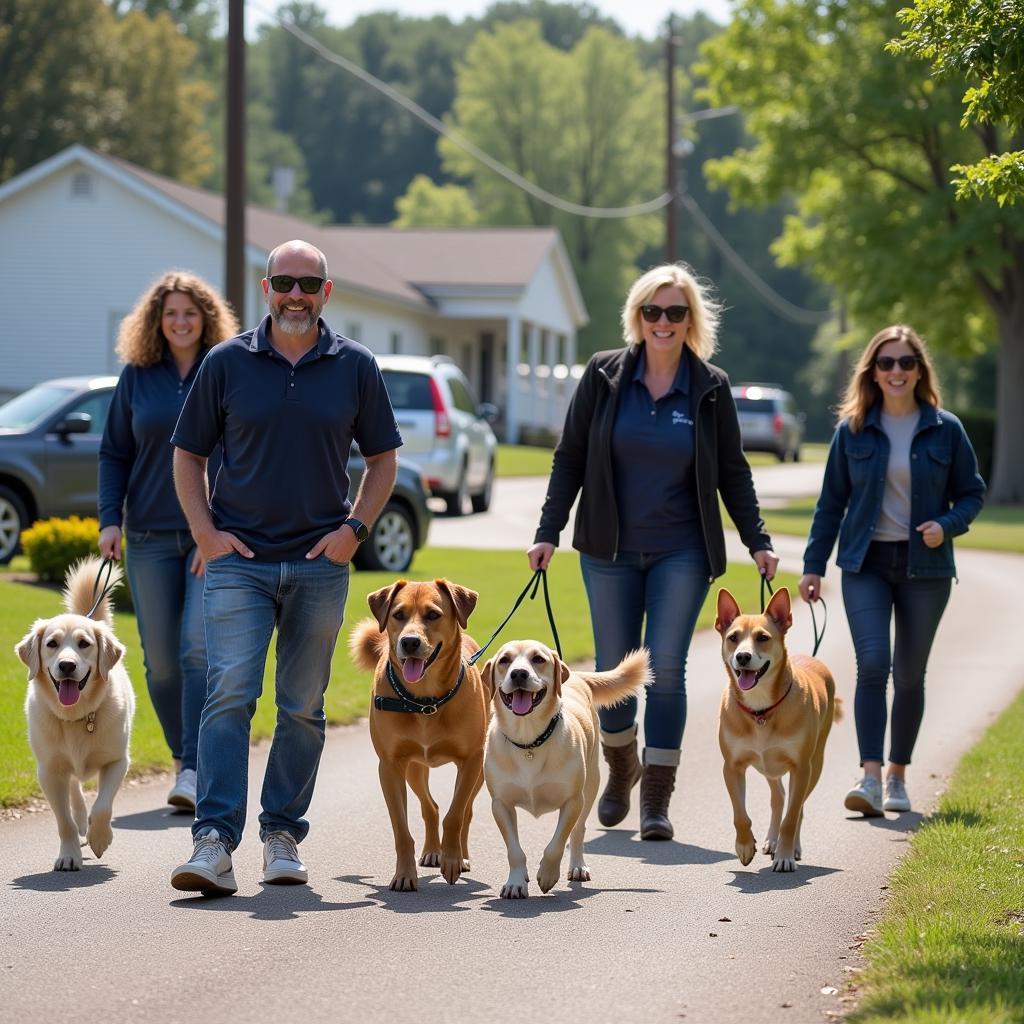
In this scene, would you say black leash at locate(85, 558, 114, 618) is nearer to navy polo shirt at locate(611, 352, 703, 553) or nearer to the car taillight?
Result: navy polo shirt at locate(611, 352, 703, 553)

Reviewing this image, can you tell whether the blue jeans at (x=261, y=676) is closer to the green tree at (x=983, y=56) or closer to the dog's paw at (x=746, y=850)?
the dog's paw at (x=746, y=850)

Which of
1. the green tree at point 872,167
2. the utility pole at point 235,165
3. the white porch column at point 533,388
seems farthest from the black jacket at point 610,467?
the white porch column at point 533,388

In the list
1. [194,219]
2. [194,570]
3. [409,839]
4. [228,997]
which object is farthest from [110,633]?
[194,219]

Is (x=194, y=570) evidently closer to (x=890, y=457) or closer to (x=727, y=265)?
(x=890, y=457)

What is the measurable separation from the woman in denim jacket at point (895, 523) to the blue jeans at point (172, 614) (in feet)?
9.38

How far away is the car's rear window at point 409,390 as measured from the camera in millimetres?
25562

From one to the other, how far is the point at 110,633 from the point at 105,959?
210 cm

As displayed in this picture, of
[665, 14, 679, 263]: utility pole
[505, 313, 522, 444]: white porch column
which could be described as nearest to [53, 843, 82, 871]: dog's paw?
[665, 14, 679, 263]: utility pole

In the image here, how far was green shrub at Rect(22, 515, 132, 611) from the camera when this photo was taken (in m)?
15.7

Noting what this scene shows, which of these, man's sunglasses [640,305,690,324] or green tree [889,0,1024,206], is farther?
man's sunglasses [640,305,690,324]

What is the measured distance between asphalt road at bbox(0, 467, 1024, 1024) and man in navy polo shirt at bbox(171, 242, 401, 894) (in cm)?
52

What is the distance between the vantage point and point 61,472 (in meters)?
18.2

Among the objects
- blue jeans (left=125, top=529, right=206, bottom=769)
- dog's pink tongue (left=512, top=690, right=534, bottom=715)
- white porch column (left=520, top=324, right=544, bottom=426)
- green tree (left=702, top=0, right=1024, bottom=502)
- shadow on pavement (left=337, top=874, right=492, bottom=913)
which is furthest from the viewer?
white porch column (left=520, top=324, right=544, bottom=426)

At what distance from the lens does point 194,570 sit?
318 inches
